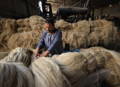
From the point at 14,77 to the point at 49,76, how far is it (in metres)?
0.20

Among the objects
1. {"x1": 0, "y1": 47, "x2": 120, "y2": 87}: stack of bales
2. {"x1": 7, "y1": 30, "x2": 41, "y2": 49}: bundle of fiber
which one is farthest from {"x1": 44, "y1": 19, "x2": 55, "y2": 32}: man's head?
{"x1": 7, "y1": 30, "x2": 41, "y2": 49}: bundle of fiber

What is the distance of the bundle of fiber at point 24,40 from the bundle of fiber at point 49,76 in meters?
2.23

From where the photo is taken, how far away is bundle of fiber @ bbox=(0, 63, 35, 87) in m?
0.95

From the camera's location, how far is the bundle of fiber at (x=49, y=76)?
1.08 meters

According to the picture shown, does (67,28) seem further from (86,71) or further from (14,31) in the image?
(86,71)

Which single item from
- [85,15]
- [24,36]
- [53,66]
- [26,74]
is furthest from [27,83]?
[85,15]

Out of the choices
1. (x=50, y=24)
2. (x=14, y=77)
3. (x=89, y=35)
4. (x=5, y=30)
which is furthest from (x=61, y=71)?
(x=89, y=35)

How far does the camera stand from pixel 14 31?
368 cm

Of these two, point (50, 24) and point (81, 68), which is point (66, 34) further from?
point (81, 68)

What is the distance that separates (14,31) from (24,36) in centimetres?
30

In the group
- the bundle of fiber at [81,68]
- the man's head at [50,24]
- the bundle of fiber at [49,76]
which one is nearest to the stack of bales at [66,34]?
the man's head at [50,24]

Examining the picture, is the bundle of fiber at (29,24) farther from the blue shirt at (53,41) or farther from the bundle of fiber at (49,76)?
the bundle of fiber at (49,76)

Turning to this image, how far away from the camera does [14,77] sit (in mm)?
997

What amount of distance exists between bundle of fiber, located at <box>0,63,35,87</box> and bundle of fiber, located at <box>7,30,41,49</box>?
90.1 inches
